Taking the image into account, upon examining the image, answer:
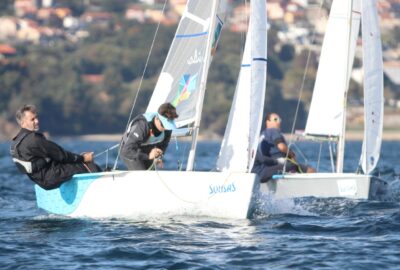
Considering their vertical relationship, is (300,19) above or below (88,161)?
above

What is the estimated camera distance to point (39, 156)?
43.1 ft

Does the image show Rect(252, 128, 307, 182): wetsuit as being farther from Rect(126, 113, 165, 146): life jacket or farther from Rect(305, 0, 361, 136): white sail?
Rect(126, 113, 165, 146): life jacket

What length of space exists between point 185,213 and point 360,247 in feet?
8.08

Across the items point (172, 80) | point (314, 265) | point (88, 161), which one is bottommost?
point (314, 265)

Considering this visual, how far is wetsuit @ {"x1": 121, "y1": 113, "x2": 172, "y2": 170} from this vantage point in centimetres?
1362

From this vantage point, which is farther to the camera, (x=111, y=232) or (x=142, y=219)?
(x=142, y=219)

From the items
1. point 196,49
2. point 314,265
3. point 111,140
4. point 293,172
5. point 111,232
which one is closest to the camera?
point 314,265

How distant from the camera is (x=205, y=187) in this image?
13.3 meters

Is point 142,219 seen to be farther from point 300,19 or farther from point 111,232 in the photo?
point 300,19

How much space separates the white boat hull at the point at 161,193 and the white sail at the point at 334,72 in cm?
498

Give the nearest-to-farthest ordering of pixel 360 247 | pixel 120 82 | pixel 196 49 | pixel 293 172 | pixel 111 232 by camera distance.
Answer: pixel 360 247
pixel 111 232
pixel 196 49
pixel 293 172
pixel 120 82

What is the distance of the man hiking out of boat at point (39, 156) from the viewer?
42.4 feet

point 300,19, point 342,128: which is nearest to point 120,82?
point 300,19

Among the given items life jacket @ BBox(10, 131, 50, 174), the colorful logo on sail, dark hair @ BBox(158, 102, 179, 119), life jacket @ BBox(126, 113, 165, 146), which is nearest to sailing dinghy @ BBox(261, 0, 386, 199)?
the colorful logo on sail
